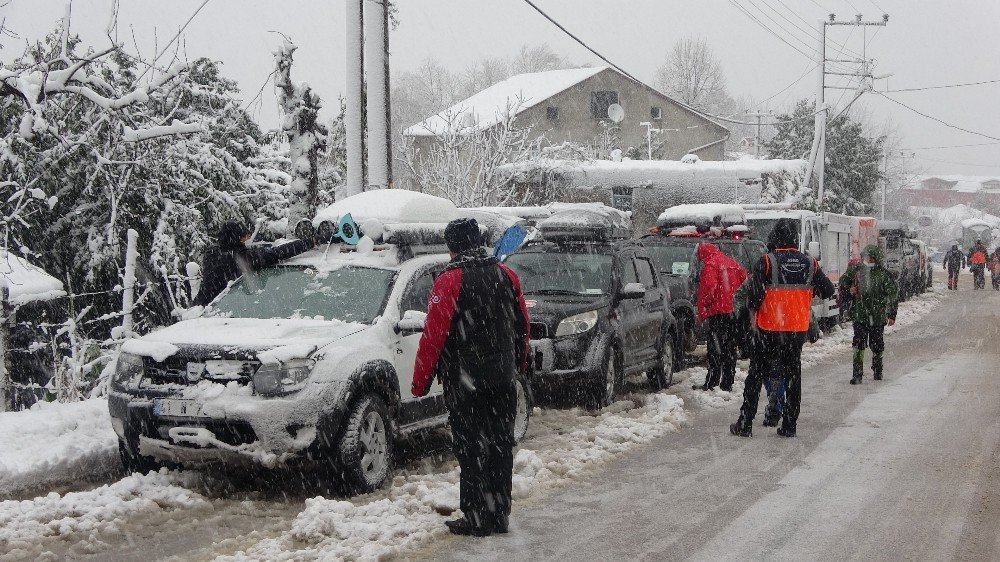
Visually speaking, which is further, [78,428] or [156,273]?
[156,273]

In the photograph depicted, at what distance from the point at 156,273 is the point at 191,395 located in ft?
23.6

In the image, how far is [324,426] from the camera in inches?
254

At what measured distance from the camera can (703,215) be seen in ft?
60.0

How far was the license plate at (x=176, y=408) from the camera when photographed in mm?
6441

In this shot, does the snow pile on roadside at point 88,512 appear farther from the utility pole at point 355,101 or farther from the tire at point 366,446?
the utility pole at point 355,101

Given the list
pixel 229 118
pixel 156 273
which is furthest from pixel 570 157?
pixel 156 273

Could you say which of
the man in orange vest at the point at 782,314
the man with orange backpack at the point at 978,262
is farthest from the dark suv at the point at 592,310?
the man with orange backpack at the point at 978,262

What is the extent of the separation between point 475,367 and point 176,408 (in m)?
2.08

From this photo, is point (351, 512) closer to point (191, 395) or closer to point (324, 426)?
point (324, 426)

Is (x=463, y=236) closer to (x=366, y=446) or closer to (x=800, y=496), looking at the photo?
(x=366, y=446)

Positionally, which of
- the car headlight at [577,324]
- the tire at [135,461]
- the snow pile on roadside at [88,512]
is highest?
the car headlight at [577,324]

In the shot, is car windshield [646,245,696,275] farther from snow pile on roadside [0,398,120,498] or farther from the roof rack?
snow pile on roadside [0,398,120,498]

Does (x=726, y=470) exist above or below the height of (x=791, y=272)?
below

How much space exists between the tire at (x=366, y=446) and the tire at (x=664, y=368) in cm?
576
